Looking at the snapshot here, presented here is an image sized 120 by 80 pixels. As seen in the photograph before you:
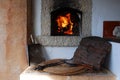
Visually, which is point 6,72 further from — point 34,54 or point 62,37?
point 62,37

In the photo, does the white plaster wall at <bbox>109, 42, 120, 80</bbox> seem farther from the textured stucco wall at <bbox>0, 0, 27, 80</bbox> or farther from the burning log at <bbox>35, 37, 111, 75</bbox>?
the textured stucco wall at <bbox>0, 0, 27, 80</bbox>

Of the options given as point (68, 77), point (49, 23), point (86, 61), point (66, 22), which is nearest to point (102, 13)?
point (66, 22)

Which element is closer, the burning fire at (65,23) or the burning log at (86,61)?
the burning log at (86,61)

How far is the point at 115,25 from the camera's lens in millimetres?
3777

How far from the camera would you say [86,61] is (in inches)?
124

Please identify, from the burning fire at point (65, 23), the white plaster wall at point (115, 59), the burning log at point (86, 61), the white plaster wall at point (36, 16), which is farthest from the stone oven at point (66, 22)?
the white plaster wall at point (115, 59)

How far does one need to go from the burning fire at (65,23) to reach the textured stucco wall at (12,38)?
68cm

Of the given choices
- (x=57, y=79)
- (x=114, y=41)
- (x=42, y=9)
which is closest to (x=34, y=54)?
(x=42, y=9)

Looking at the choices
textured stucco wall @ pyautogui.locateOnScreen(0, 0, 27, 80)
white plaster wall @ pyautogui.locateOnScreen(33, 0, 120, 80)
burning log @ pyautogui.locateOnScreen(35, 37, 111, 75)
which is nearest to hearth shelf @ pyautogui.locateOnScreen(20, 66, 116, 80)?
burning log @ pyautogui.locateOnScreen(35, 37, 111, 75)

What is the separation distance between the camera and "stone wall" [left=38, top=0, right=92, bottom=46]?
12.5 feet

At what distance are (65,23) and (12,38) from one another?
3.23 ft

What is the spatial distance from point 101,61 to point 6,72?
147 centimetres

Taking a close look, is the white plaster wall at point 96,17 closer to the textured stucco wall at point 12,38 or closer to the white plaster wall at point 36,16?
the white plaster wall at point 36,16

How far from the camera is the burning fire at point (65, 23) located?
3869 mm
